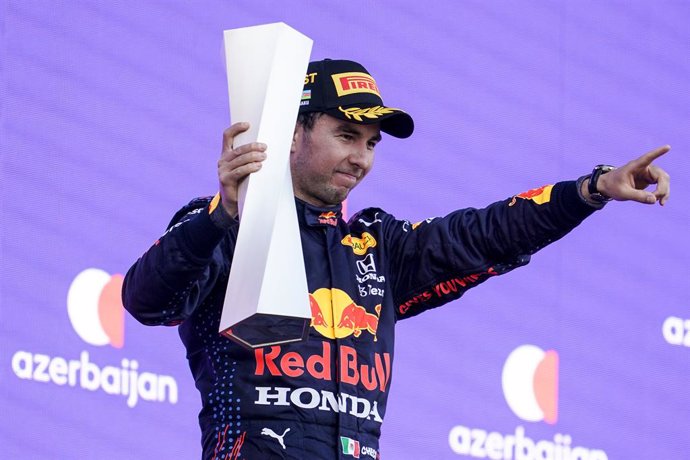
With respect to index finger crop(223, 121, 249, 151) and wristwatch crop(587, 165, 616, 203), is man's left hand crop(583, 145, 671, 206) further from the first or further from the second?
index finger crop(223, 121, 249, 151)

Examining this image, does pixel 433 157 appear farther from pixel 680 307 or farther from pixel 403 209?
pixel 680 307

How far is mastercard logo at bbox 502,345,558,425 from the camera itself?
3330 mm

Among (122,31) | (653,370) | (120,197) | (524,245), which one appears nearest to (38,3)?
(122,31)

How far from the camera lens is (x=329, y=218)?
2418 mm

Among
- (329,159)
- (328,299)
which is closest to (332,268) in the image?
(328,299)

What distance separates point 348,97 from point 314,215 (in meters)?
0.23

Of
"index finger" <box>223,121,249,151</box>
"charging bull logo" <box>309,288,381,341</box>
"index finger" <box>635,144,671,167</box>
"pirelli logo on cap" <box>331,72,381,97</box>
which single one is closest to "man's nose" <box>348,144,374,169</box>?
"pirelli logo on cap" <box>331,72,381,97</box>

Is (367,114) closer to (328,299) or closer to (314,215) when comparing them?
(314,215)

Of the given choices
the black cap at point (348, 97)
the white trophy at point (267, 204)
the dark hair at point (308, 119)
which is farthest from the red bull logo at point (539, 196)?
the white trophy at point (267, 204)

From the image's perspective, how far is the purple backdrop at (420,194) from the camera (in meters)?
2.85

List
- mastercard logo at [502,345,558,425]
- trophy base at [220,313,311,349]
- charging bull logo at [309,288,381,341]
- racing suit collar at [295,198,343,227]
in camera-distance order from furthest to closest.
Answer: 1. mastercard logo at [502,345,558,425]
2. racing suit collar at [295,198,343,227]
3. charging bull logo at [309,288,381,341]
4. trophy base at [220,313,311,349]

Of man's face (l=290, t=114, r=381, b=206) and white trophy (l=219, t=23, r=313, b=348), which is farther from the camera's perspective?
man's face (l=290, t=114, r=381, b=206)

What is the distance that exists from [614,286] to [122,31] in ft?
4.62

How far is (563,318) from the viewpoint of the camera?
345cm
